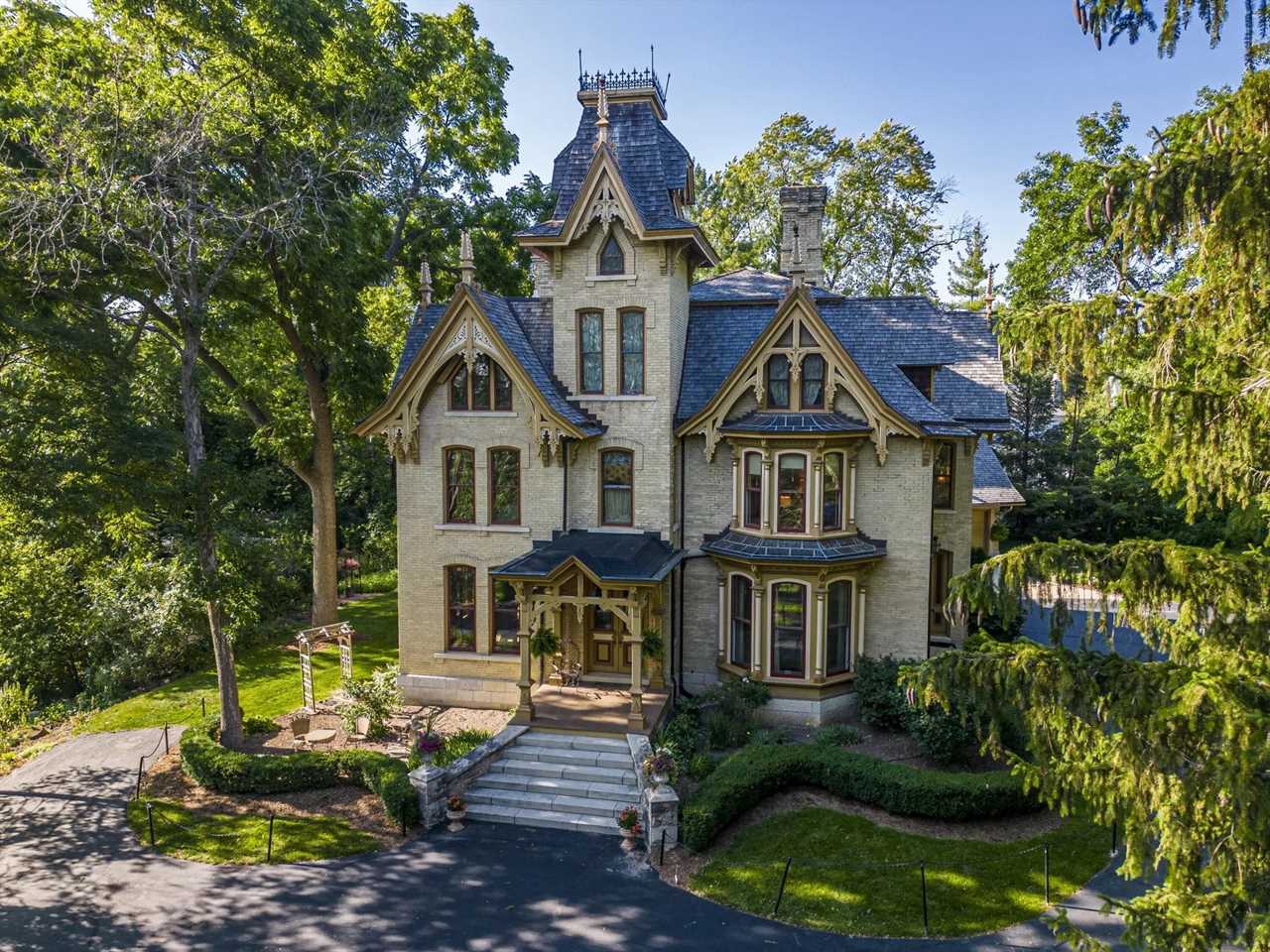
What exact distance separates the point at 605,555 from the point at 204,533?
8.92 metres

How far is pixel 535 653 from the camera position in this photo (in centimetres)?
1914

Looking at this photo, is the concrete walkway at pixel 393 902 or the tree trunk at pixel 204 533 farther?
the tree trunk at pixel 204 533

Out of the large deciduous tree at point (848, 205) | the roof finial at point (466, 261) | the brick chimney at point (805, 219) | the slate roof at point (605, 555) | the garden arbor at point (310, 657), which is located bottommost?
the garden arbor at point (310, 657)

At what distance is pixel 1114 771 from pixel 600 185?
55.1ft

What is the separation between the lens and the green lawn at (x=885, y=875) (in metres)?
12.3

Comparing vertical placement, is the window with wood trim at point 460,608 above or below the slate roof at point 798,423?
below

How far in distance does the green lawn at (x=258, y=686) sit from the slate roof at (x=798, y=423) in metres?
14.3

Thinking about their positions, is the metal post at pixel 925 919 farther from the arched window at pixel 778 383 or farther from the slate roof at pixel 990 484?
the slate roof at pixel 990 484

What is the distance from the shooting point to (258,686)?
2364cm

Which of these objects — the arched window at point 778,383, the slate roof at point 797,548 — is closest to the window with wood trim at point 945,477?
the slate roof at point 797,548

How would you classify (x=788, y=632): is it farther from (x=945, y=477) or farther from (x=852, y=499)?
(x=945, y=477)

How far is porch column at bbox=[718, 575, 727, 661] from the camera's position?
2056 centimetres

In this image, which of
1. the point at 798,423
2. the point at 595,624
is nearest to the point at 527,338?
the point at 798,423

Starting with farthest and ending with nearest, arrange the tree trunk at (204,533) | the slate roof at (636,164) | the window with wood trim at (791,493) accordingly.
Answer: the slate roof at (636,164) → the window with wood trim at (791,493) → the tree trunk at (204,533)
